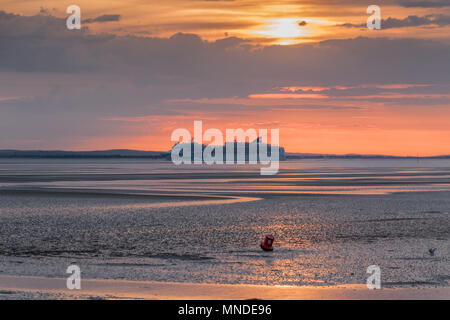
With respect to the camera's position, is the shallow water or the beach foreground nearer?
the beach foreground

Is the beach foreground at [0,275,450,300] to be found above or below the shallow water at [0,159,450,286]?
below

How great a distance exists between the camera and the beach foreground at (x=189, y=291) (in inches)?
541

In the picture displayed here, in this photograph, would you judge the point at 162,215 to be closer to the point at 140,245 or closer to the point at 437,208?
the point at 140,245

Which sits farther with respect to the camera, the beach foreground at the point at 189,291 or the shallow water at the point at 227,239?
the shallow water at the point at 227,239

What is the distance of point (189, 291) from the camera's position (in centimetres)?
1443

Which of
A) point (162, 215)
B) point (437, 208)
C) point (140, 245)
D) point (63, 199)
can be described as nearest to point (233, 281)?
point (140, 245)

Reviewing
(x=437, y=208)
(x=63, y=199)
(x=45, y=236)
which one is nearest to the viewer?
(x=45, y=236)

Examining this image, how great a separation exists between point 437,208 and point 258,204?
385 inches

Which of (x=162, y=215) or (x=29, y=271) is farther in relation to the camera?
(x=162, y=215)

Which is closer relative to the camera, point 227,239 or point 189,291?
point 189,291

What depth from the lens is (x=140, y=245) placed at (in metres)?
21.5

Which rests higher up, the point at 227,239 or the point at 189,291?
the point at 227,239

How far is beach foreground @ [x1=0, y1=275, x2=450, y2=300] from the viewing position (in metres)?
13.8
